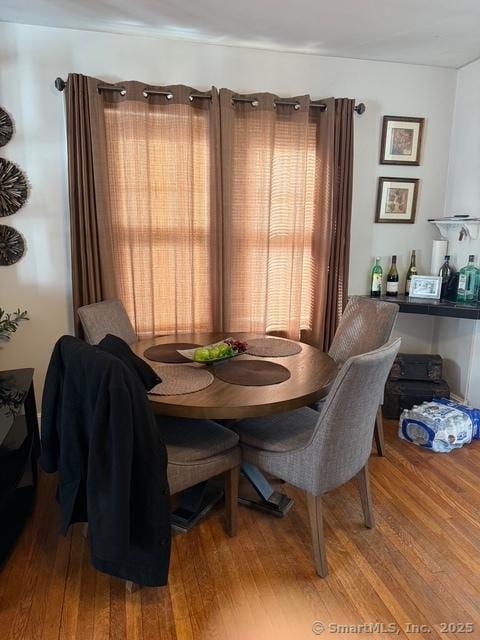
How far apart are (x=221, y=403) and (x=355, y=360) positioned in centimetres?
52

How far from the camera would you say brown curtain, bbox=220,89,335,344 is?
283 centimetres

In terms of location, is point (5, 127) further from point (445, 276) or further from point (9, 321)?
point (445, 276)

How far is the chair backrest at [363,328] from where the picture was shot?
242 centimetres

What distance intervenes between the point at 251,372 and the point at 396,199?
2.08 meters

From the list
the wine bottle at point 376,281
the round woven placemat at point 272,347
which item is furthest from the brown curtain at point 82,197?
the wine bottle at point 376,281

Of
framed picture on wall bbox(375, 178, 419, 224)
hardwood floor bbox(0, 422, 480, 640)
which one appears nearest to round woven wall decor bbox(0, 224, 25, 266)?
hardwood floor bbox(0, 422, 480, 640)

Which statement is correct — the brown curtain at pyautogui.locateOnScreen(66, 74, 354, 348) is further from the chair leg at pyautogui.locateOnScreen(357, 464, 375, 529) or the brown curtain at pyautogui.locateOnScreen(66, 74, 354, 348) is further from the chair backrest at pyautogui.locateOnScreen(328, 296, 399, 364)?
the chair leg at pyautogui.locateOnScreen(357, 464, 375, 529)

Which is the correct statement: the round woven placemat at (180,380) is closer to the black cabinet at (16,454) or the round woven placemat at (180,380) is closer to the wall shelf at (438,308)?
the black cabinet at (16,454)

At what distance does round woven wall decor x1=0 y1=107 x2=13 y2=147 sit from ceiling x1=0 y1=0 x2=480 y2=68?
51 centimetres

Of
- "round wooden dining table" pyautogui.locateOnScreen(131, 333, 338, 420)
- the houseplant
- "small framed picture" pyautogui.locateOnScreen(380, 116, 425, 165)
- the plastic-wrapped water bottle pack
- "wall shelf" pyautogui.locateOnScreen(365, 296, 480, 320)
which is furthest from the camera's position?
"small framed picture" pyautogui.locateOnScreen(380, 116, 425, 165)

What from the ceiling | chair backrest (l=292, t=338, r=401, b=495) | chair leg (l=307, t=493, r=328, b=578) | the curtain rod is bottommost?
chair leg (l=307, t=493, r=328, b=578)

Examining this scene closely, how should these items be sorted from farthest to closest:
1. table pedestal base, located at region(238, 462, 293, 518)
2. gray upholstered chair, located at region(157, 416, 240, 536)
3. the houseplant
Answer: the houseplant, table pedestal base, located at region(238, 462, 293, 518), gray upholstered chair, located at region(157, 416, 240, 536)

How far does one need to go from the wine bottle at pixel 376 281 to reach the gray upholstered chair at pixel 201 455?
185 cm

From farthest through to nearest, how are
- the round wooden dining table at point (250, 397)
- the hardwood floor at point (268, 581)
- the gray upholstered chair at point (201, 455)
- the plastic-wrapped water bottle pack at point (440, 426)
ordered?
1. the plastic-wrapped water bottle pack at point (440, 426)
2. the gray upholstered chair at point (201, 455)
3. the round wooden dining table at point (250, 397)
4. the hardwood floor at point (268, 581)
